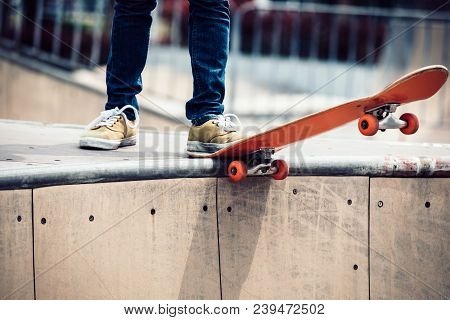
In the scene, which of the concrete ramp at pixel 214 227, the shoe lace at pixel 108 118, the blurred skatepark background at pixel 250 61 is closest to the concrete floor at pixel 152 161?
the concrete ramp at pixel 214 227

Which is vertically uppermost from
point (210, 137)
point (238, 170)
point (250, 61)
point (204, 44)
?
point (250, 61)

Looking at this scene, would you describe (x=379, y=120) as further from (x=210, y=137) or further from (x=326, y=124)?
(x=210, y=137)

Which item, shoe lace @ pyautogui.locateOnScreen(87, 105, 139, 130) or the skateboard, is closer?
the skateboard

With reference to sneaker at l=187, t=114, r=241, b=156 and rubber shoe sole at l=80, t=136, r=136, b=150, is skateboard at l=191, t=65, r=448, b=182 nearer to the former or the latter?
sneaker at l=187, t=114, r=241, b=156

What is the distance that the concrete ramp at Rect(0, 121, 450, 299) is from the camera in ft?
6.64

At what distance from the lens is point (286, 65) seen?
6957mm

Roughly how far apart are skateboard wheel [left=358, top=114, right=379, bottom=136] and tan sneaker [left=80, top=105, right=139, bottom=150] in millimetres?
955

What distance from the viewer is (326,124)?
2.20m

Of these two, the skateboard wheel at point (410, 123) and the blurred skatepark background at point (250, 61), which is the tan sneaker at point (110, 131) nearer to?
the skateboard wheel at point (410, 123)

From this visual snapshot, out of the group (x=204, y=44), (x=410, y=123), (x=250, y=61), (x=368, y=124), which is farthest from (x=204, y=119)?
(x=250, y=61)

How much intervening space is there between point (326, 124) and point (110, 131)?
0.88 metres

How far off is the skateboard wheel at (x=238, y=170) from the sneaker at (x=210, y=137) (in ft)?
0.93

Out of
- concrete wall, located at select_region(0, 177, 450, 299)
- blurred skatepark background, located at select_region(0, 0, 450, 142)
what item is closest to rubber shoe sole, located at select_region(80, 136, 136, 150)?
concrete wall, located at select_region(0, 177, 450, 299)
